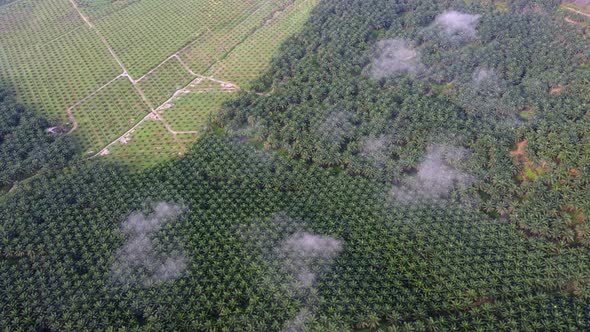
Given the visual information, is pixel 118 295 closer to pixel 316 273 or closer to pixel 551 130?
pixel 316 273

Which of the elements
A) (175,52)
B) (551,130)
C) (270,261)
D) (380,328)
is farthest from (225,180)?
(551,130)

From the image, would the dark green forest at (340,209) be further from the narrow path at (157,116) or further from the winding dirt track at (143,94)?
the winding dirt track at (143,94)

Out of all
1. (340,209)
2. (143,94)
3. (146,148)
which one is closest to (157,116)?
(143,94)

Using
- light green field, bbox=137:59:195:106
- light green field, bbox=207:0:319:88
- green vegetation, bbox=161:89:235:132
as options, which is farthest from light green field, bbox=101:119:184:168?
light green field, bbox=207:0:319:88

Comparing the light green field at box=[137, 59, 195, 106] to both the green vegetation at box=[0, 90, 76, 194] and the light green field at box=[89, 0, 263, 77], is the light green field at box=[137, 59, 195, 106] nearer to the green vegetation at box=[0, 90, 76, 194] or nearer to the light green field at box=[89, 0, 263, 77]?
the light green field at box=[89, 0, 263, 77]

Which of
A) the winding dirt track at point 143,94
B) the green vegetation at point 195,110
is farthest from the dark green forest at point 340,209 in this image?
the winding dirt track at point 143,94
